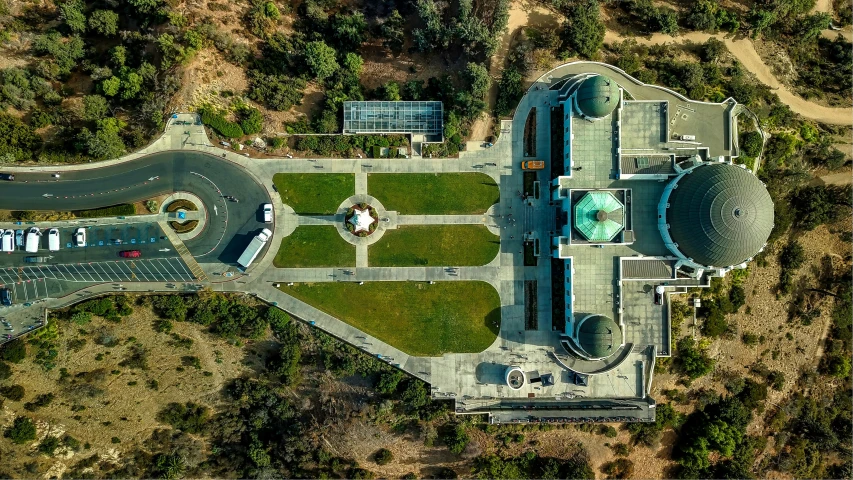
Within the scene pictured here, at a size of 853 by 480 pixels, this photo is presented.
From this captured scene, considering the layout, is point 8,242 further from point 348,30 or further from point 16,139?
point 348,30

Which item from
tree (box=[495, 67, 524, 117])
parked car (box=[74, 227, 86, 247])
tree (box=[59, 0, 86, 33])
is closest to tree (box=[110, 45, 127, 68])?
tree (box=[59, 0, 86, 33])

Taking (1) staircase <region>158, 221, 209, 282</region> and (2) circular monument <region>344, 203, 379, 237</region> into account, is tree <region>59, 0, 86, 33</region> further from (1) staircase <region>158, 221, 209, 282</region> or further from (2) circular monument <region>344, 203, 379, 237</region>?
(2) circular monument <region>344, 203, 379, 237</region>

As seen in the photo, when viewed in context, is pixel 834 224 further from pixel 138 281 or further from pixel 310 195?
pixel 138 281

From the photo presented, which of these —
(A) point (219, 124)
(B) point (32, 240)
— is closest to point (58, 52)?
(A) point (219, 124)

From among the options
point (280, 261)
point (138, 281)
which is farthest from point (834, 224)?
point (138, 281)

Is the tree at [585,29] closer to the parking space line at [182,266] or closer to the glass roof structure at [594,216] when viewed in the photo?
the glass roof structure at [594,216]

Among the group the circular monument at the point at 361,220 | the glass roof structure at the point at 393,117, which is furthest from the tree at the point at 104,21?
the circular monument at the point at 361,220
